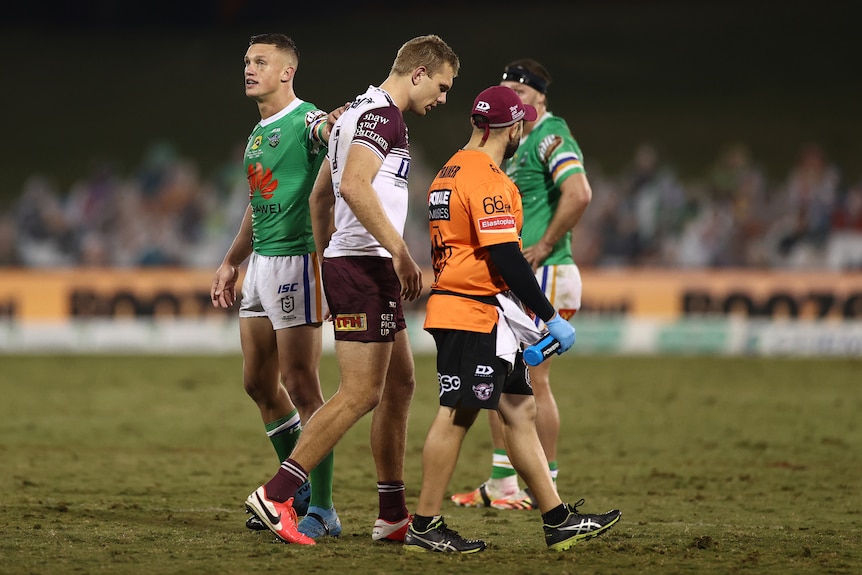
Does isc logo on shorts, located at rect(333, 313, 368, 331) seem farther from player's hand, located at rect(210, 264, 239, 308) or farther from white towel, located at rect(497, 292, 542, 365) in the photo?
player's hand, located at rect(210, 264, 239, 308)

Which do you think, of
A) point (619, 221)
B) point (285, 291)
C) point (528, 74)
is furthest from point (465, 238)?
point (619, 221)

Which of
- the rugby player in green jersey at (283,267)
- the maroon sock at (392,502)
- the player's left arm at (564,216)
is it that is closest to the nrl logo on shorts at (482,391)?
the maroon sock at (392,502)

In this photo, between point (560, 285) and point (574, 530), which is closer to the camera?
point (574, 530)

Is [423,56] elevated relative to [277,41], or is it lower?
lower

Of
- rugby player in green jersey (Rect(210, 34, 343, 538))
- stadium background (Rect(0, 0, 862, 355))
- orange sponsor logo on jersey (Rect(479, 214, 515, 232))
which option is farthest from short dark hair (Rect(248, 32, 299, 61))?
stadium background (Rect(0, 0, 862, 355))

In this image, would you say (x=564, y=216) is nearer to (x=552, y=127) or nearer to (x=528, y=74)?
(x=552, y=127)

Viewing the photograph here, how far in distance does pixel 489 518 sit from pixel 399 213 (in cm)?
210

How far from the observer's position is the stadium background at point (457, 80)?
27.6 m

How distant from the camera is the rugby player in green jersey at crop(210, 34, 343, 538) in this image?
6.42m

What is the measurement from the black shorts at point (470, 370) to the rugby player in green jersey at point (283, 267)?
0.99 meters

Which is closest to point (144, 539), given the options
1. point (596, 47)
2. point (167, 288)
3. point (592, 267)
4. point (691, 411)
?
point (691, 411)

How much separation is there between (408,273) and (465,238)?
0.42 m

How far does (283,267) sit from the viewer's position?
650 centimetres

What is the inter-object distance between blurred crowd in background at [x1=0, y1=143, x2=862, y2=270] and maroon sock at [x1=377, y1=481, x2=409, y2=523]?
15235 millimetres
